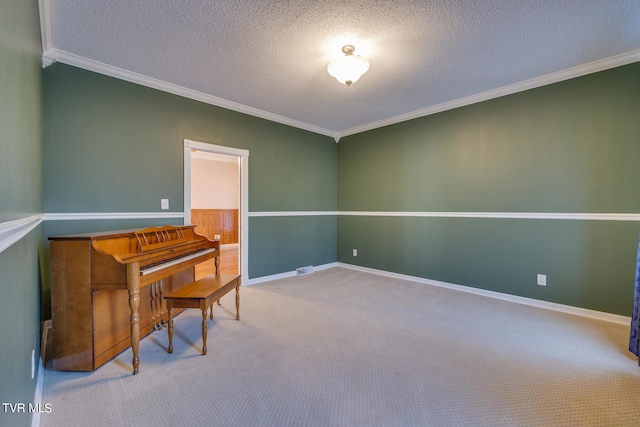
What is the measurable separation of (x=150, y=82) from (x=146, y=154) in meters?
0.81

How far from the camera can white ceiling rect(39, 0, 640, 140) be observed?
195 centimetres

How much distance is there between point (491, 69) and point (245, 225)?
3.51 meters

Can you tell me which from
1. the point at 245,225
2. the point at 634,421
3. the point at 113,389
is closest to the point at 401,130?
the point at 245,225

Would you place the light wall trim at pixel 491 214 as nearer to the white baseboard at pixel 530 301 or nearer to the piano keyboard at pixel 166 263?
the white baseboard at pixel 530 301

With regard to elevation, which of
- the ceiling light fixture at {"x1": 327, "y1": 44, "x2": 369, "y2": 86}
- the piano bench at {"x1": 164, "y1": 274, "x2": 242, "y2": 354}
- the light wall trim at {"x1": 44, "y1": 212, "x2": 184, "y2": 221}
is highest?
the ceiling light fixture at {"x1": 327, "y1": 44, "x2": 369, "y2": 86}

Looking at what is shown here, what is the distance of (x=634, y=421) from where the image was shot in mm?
1427

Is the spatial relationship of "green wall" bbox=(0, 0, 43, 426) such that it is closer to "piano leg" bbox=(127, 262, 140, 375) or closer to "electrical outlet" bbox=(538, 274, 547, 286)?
"piano leg" bbox=(127, 262, 140, 375)

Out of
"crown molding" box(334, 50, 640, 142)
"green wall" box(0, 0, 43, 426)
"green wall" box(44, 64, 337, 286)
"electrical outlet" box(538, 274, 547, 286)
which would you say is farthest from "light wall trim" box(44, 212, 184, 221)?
"electrical outlet" box(538, 274, 547, 286)

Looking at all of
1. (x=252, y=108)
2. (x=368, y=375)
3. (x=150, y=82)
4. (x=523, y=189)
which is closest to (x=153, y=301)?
(x=368, y=375)

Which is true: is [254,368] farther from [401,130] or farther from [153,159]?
[401,130]

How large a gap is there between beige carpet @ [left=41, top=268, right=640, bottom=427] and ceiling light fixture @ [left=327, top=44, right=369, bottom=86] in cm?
236

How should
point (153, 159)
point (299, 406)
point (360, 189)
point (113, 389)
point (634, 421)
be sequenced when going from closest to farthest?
point (634, 421)
point (299, 406)
point (113, 389)
point (153, 159)
point (360, 189)

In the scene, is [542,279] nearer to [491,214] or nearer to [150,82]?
[491,214]

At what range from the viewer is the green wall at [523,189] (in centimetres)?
265
